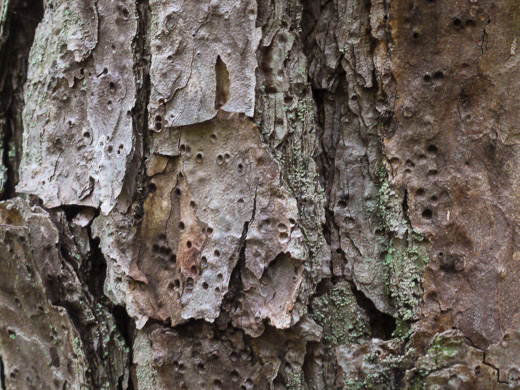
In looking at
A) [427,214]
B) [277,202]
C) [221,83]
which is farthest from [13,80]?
[427,214]

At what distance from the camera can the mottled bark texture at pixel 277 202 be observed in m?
1.01

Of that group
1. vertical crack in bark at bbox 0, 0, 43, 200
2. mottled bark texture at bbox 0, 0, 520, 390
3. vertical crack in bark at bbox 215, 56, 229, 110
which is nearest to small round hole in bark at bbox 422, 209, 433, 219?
mottled bark texture at bbox 0, 0, 520, 390

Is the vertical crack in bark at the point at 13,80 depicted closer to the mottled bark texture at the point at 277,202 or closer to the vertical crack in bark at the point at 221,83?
the mottled bark texture at the point at 277,202

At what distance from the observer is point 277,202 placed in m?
1.04

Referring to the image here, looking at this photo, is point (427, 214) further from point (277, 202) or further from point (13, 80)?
point (13, 80)

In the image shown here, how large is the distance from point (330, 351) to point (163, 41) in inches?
31.7

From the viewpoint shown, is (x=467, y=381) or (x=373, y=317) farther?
(x=373, y=317)

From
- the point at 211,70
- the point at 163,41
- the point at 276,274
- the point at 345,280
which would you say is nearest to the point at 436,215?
the point at 345,280

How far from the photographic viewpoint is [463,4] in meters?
1.00

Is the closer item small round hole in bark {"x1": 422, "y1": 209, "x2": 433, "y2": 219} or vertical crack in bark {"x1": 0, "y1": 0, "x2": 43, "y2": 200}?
small round hole in bark {"x1": 422, "y1": 209, "x2": 433, "y2": 219}

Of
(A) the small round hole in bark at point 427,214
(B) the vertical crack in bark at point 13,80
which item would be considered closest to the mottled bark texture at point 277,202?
(A) the small round hole in bark at point 427,214

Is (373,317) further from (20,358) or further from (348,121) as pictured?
(20,358)

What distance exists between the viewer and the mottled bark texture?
1011 millimetres

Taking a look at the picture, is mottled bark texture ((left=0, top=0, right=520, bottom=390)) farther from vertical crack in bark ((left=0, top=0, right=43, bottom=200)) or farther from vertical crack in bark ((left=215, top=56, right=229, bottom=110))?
vertical crack in bark ((left=0, top=0, right=43, bottom=200))
